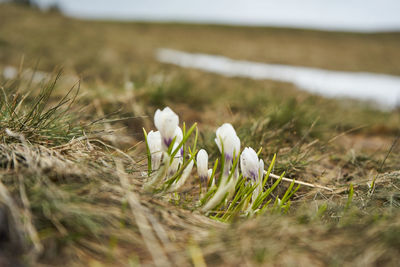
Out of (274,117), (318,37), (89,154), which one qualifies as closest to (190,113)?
(274,117)

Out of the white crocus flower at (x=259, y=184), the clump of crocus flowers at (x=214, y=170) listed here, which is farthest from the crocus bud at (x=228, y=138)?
the white crocus flower at (x=259, y=184)

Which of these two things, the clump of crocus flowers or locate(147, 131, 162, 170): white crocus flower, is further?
locate(147, 131, 162, 170): white crocus flower

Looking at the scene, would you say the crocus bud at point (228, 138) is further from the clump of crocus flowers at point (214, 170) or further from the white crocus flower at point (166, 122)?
the white crocus flower at point (166, 122)

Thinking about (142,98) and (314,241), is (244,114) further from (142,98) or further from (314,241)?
(314,241)

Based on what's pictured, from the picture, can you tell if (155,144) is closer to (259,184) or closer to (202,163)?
(202,163)

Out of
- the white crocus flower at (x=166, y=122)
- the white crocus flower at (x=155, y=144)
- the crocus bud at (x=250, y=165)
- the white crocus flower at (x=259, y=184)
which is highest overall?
the white crocus flower at (x=166, y=122)

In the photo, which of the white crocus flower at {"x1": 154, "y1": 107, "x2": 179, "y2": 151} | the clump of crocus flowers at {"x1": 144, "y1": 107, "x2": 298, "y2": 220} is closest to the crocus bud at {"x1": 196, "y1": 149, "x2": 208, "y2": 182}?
the clump of crocus flowers at {"x1": 144, "y1": 107, "x2": 298, "y2": 220}

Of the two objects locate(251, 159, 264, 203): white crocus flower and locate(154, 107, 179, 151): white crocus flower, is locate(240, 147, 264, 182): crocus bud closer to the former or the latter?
locate(251, 159, 264, 203): white crocus flower
